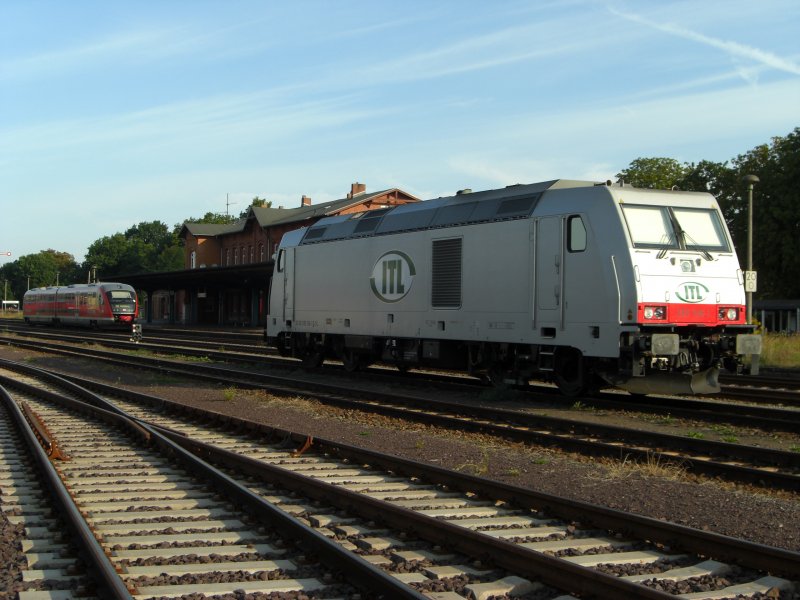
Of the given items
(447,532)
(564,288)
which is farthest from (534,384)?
(447,532)

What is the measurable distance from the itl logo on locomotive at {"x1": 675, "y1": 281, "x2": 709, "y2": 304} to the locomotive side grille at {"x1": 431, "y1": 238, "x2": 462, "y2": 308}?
426 centimetres

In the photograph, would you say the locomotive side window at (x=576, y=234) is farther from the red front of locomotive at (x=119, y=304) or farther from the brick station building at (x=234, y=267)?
the red front of locomotive at (x=119, y=304)

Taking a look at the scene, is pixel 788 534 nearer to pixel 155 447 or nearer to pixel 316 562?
pixel 316 562

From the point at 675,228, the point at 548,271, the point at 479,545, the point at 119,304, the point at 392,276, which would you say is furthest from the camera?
the point at 119,304

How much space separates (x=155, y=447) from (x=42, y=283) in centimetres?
17424

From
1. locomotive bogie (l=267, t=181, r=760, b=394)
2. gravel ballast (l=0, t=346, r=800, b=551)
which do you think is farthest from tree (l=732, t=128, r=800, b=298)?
gravel ballast (l=0, t=346, r=800, b=551)

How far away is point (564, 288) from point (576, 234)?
2.87 ft

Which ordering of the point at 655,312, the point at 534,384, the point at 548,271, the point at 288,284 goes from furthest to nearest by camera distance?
the point at 288,284
the point at 534,384
the point at 548,271
the point at 655,312

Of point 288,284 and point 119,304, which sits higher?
point 288,284

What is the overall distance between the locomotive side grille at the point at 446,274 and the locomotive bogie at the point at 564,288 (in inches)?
1.0

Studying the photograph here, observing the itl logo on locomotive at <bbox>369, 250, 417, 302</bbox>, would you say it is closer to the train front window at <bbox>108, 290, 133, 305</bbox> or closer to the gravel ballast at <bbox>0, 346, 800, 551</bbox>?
the gravel ballast at <bbox>0, 346, 800, 551</bbox>

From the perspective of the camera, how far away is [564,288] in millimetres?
13594

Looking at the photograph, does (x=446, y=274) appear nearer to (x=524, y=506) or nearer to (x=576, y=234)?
(x=576, y=234)

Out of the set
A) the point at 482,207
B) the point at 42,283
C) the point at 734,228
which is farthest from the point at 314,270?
the point at 42,283
